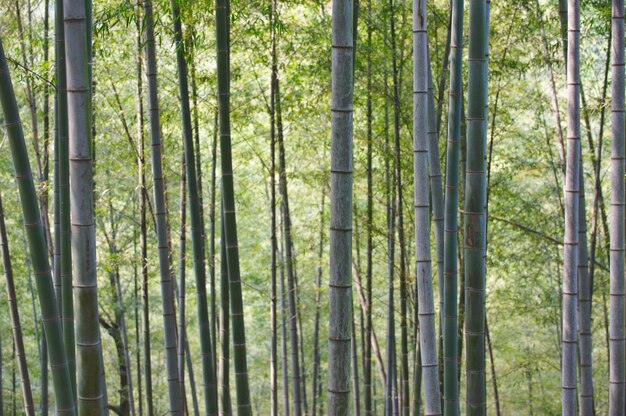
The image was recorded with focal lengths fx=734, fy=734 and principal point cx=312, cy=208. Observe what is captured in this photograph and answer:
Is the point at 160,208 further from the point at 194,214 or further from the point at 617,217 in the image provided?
the point at 617,217

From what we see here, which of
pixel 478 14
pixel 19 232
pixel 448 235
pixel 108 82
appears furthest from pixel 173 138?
pixel 19 232

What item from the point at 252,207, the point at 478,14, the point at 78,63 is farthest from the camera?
the point at 252,207

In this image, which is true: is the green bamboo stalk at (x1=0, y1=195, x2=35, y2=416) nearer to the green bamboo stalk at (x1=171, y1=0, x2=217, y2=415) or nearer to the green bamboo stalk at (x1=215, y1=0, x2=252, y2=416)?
the green bamboo stalk at (x1=171, y1=0, x2=217, y2=415)

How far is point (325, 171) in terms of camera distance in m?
8.09

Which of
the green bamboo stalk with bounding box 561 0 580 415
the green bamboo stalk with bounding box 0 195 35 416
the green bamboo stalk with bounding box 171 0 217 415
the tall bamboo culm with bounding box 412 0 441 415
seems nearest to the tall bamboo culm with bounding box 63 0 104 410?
the green bamboo stalk with bounding box 171 0 217 415

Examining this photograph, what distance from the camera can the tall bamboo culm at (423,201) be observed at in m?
3.44

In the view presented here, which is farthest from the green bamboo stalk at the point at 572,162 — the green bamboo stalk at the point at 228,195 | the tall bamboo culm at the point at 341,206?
the tall bamboo culm at the point at 341,206

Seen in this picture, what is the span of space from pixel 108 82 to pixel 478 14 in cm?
529

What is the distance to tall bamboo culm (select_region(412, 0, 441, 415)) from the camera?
344 cm

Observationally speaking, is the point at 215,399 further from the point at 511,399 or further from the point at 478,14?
the point at 511,399

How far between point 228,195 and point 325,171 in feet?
13.1

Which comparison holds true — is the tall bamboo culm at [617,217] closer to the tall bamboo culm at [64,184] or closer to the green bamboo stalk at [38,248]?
the tall bamboo culm at [64,184]

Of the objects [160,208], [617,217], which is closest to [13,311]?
[160,208]

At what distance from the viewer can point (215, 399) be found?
5.09 m
